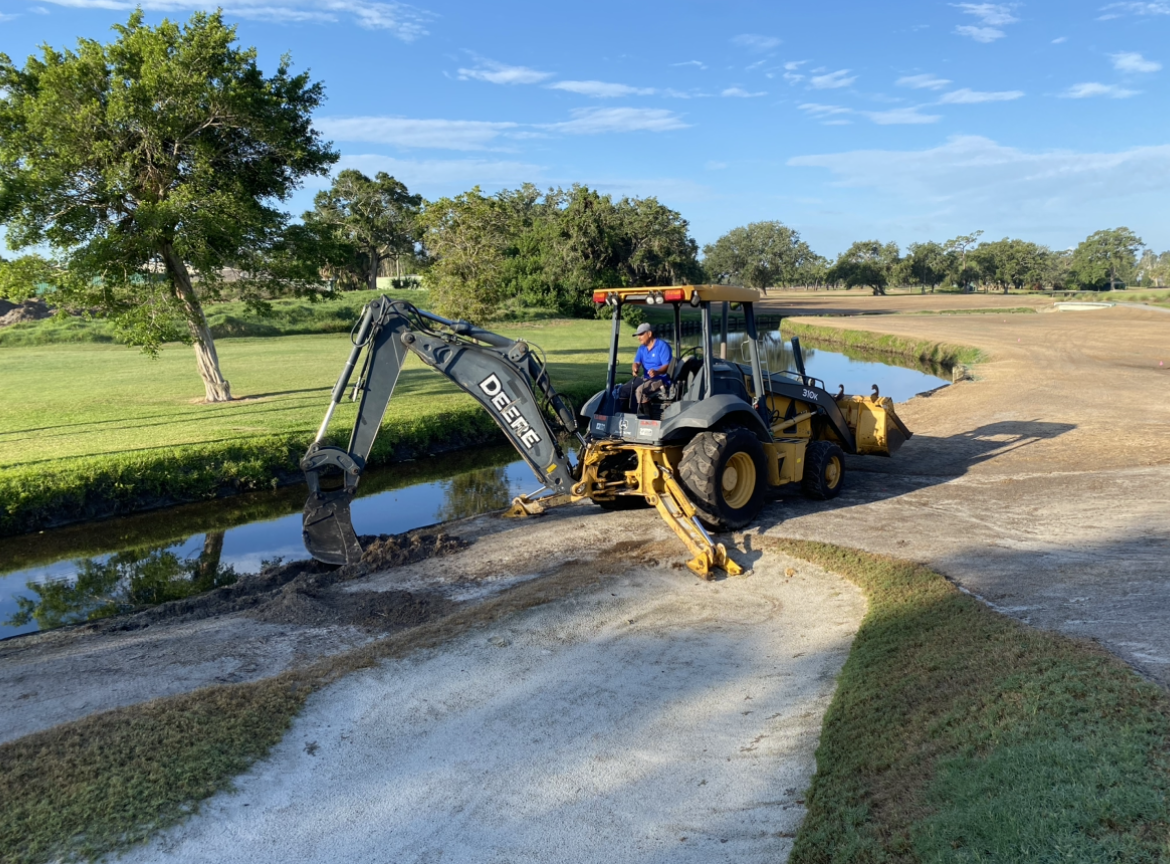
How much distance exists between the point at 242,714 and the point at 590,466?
5.37 m

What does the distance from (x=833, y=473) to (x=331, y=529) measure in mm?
6758

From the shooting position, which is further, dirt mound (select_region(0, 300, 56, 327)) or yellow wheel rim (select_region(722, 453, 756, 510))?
dirt mound (select_region(0, 300, 56, 327))

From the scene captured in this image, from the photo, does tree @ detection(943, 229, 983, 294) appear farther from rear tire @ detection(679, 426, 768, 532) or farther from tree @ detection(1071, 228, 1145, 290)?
rear tire @ detection(679, 426, 768, 532)

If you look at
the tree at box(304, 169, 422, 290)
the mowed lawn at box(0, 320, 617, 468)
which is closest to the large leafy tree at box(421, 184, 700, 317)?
the tree at box(304, 169, 422, 290)

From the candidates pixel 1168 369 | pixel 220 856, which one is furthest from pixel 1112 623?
pixel 1168 369

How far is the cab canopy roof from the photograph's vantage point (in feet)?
33.0

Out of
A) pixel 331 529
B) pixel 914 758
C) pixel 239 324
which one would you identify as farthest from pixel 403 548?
pixel 239 324

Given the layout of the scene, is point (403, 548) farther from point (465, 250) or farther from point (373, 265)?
point (373, 265)

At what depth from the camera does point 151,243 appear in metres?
17.6

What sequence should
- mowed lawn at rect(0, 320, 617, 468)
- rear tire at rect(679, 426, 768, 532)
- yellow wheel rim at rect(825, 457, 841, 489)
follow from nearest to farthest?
rear tire at rect(679, 426, 768, 532) < yellow wheel rim at rect(825, 457, 841, 489) < mowed lawn at rect(0, 320, 617, 468)

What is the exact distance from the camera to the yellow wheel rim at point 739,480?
10297mm

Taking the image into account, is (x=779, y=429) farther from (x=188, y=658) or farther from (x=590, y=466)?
(x=188, y=658)

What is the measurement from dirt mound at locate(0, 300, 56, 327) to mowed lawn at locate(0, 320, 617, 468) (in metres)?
10.8

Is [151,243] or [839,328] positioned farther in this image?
[839,328]
